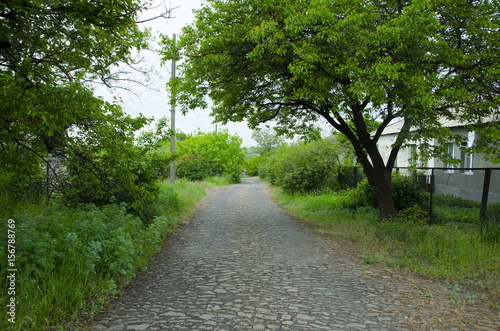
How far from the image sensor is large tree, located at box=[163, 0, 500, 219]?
7.88m

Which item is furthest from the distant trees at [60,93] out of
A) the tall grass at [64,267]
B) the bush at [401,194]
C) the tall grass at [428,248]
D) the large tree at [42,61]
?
the bush at [401,194]

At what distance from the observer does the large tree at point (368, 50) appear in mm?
7879

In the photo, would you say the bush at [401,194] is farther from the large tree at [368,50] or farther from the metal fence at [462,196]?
the large tree at [368,50]

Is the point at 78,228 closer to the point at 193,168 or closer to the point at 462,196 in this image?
the point at 462,196

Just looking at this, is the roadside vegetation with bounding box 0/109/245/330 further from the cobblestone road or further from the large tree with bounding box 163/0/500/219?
the large tree with bounding box 163/0/500/219

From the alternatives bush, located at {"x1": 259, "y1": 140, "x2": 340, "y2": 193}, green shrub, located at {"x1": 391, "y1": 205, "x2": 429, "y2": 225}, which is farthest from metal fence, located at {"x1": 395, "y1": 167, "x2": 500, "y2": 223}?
bush, located at {"x1": 259, "y1": 140, "x2": 340, "y2": 193}

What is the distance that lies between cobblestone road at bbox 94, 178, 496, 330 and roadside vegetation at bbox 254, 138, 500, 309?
994mm

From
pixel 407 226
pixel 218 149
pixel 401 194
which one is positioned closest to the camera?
pixel 407 226

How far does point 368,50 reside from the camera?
860 centimetres

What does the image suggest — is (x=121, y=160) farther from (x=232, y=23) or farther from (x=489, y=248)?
(x=489, y=248)

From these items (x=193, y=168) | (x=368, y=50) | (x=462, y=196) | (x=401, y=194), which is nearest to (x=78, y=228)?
(x=368, y=50)

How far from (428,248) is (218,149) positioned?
113 feet

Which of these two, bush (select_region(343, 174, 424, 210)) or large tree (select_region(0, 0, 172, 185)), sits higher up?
large tree (select_region(0, 0, 172, 185))

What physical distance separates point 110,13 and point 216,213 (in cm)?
1019
